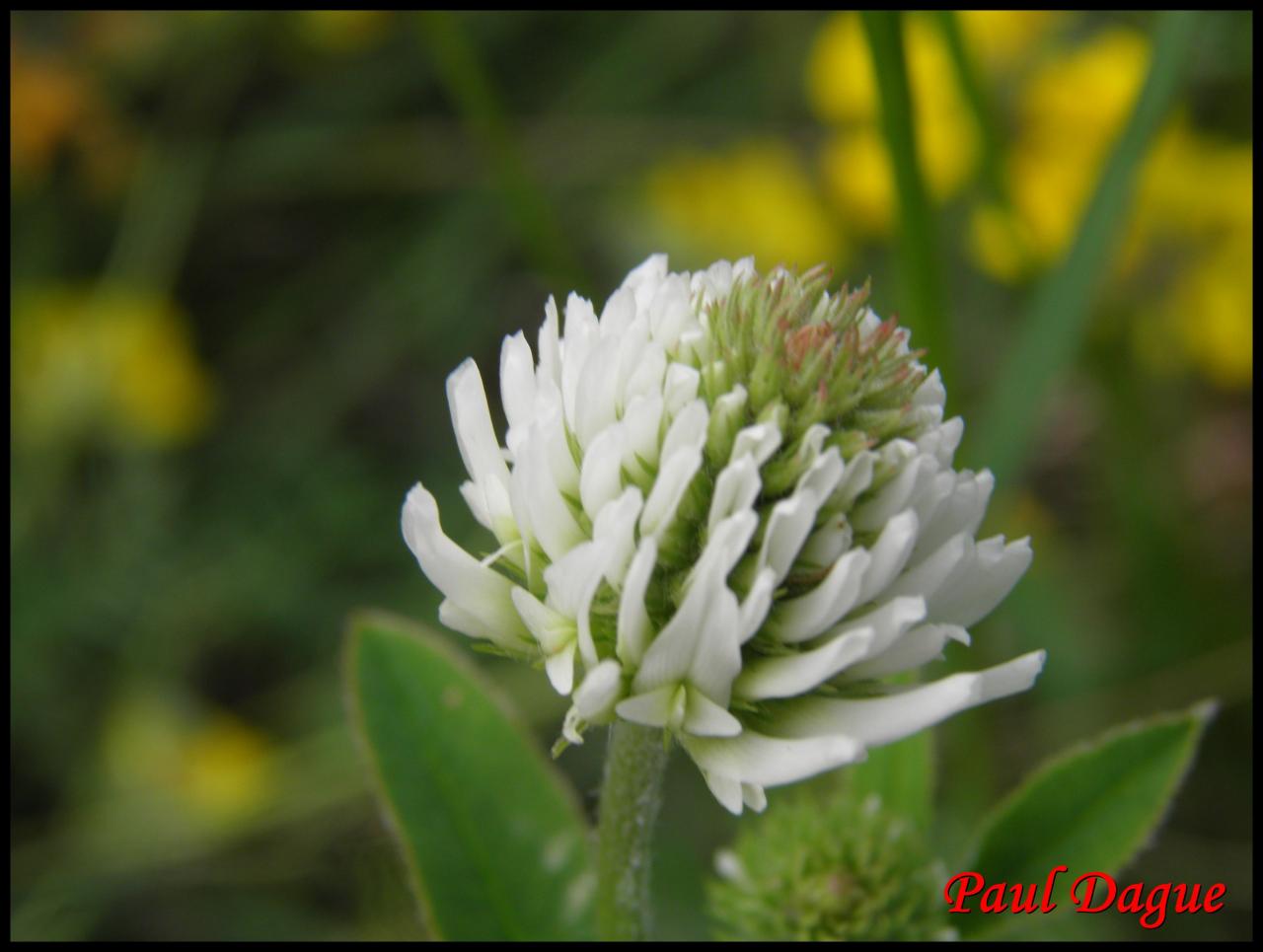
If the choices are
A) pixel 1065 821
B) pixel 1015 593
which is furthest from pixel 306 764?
pixel 1065 821

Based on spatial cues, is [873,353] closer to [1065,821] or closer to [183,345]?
[1065,821]

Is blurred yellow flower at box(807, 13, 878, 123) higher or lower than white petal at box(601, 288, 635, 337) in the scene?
higher

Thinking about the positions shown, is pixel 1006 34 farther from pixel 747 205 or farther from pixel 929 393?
pixel 929 393

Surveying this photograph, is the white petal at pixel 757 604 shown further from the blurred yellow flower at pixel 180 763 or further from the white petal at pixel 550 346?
the blurred yellow flower at pixel 180 763

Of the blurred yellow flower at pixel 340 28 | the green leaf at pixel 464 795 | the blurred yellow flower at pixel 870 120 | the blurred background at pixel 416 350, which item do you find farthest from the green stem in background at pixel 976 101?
the blurred yellow flower at pixel 340 28

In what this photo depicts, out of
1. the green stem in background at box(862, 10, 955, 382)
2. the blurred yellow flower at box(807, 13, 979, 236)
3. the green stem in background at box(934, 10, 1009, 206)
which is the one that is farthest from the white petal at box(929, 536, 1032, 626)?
the blurred yellow flower at box(807, 13, 979, 236)

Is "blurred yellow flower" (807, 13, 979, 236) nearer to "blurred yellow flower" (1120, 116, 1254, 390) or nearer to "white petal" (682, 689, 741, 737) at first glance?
"blurred yellow flower" (1120, 116, 1254, 390)

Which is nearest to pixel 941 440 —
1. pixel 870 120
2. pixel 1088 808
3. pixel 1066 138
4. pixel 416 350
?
pixel 1088 808
